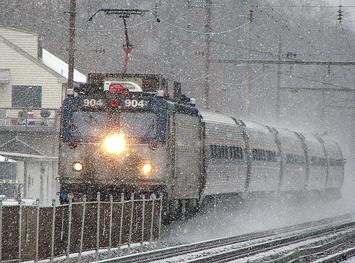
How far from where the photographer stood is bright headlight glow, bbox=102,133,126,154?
2711 cm

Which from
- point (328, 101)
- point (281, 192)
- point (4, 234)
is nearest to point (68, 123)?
point (4, 234)

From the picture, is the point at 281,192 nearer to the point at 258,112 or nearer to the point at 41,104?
the point at 41,104

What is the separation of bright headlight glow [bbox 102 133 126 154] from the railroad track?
3036 mm

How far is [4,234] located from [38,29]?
7519 cm

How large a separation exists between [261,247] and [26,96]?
111 ft

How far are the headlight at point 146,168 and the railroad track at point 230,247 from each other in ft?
7.06

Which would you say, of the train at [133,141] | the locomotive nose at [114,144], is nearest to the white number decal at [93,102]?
the train at [133,141]

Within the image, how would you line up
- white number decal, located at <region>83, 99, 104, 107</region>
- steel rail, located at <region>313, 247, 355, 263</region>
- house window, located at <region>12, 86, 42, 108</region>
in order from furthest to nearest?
house window, located at <region>12, 86, 42, 108</region> → white number decal, located at <region>83, 99, 104, 107</region> → steel rail, located at <region>313, 247, 355, 263</region>

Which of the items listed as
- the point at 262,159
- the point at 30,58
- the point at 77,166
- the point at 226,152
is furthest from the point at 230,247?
the point at 30,58

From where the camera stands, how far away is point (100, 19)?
102 m

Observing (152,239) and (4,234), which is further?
(152,239)

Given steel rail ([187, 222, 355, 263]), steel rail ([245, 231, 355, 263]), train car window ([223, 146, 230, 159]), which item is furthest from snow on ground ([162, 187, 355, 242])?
steel rail ([245, 231, 355, 263])

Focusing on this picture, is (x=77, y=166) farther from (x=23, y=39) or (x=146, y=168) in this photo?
(x=23, y=39)

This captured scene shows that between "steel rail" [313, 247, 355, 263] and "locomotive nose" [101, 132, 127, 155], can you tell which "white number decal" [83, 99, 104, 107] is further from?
"steel rail" [313, 247, 355, 263]
